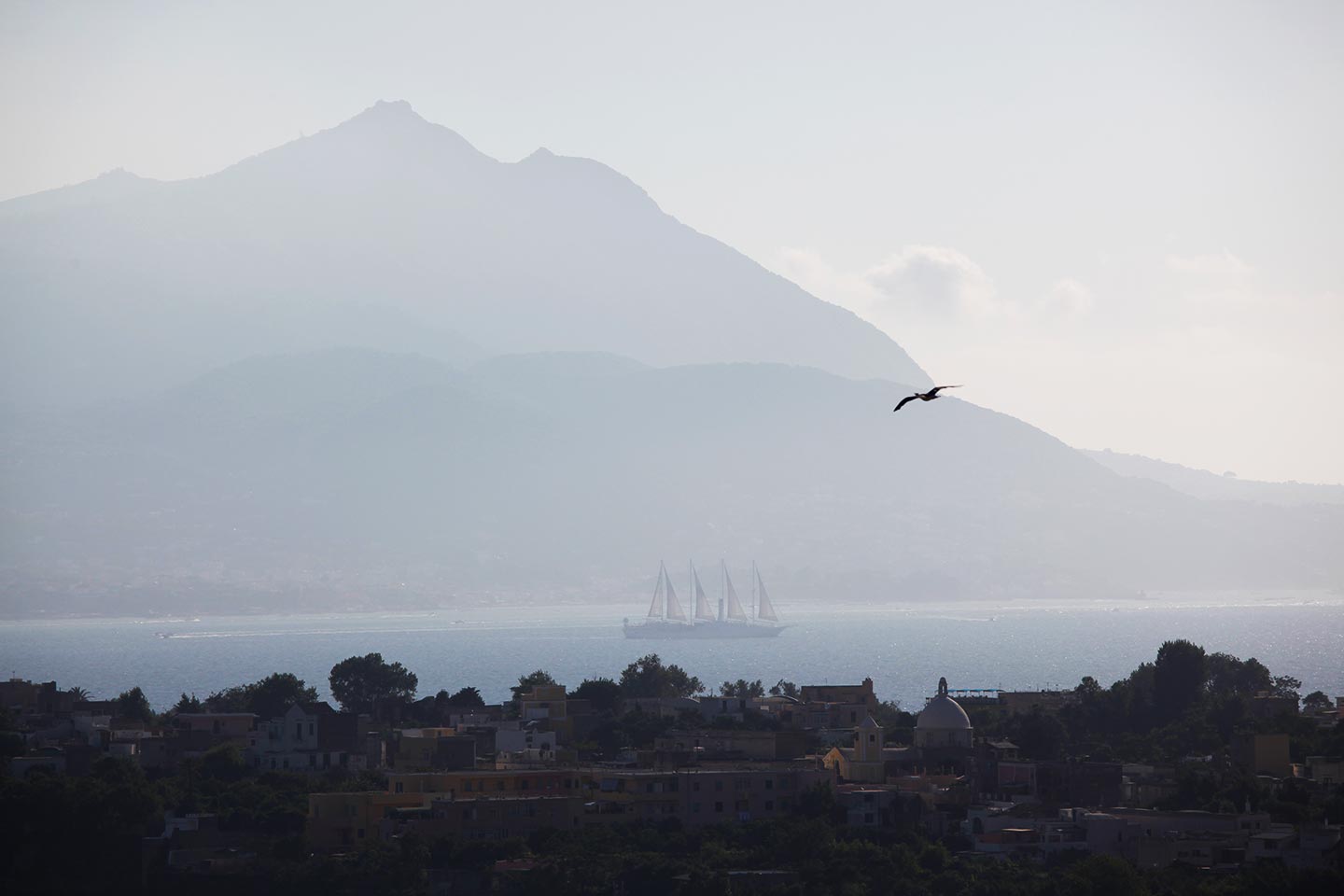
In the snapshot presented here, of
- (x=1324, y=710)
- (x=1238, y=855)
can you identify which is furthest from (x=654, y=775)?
(x=1324, y=710)

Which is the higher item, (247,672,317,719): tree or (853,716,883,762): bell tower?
(247,672,317,719): tree

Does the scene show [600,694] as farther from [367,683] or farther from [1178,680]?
[1178,680]

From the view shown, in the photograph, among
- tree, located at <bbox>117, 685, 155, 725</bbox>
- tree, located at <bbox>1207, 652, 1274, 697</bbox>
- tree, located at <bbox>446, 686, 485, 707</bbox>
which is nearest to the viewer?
tree, located at <bbox>117, 685, 155, 725</bbox>

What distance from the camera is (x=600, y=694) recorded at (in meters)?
104

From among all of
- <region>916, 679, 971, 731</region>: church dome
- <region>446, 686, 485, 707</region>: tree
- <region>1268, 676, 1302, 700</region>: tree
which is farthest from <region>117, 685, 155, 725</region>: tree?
<region>1268, 676, 1302, 700</region>: tree

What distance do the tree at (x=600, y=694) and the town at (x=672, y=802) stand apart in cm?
525

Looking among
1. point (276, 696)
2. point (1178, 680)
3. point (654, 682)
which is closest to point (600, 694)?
point (654, 682)

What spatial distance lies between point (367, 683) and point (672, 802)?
1552 inches

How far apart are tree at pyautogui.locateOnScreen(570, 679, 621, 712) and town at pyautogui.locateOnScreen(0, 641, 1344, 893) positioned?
5.25m

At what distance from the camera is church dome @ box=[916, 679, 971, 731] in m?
81.5

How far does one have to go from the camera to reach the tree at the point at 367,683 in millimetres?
108375

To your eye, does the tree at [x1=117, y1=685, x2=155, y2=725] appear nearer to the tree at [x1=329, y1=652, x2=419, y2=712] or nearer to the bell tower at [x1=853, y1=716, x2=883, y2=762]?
the tree at [x1=329, y1=652, x2=419, y2=712]

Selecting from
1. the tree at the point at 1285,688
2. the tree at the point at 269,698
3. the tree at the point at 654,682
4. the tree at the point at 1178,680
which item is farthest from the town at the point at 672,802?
the tree at the point at 654,682

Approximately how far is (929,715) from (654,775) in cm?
1309
